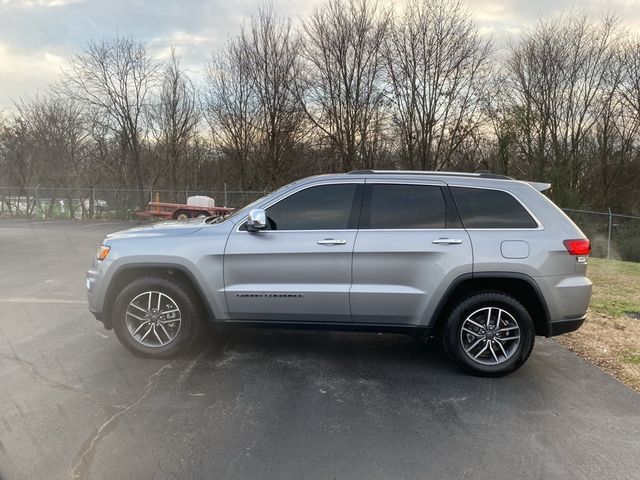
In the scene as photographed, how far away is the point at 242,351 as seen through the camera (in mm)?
4879

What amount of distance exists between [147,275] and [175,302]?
416mm

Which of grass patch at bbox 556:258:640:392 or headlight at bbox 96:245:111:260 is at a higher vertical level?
headlight at bbox 96:245:111:260

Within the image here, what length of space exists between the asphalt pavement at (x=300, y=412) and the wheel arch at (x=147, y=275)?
1.74 feet

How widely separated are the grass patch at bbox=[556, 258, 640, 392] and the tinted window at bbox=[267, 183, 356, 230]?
3.09 meters

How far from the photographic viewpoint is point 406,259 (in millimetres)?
4242

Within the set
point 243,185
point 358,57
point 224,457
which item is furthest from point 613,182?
point 224,457

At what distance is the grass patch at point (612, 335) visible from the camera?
4648mm

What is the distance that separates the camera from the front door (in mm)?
4316

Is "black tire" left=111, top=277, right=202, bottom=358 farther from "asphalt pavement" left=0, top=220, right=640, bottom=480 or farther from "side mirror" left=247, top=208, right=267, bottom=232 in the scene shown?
"side mirror" left=247, top=208, right=267, bottom=232

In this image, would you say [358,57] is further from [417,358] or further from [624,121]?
[417,358]

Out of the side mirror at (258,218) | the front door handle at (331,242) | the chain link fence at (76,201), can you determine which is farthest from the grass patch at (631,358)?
the chain link fence at (76,201)

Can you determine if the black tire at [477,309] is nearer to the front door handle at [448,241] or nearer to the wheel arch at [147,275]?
the front door handle at [448,241]

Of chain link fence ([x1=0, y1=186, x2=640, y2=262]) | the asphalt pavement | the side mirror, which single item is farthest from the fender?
chain link fence ([x1=0, y1=186, x2=640, y2=262])

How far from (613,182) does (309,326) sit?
82.5ft
